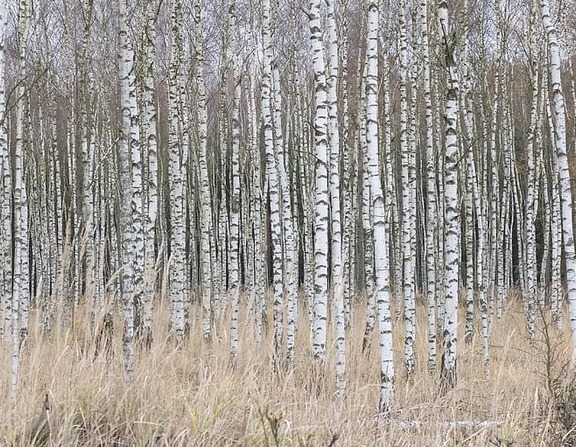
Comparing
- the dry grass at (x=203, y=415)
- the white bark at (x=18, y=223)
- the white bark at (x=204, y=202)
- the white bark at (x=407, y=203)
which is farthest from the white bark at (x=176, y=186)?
the dry grass at (x=203, y=415)

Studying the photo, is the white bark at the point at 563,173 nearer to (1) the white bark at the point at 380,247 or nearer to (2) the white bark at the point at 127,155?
(1) the white bark at the point at 380,247

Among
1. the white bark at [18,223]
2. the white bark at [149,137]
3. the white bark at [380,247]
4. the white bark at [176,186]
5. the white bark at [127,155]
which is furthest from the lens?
the white bark at [176,186]

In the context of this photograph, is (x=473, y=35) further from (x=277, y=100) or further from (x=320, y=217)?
(x=320, y=217)

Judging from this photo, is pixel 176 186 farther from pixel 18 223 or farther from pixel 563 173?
pixel 563 173

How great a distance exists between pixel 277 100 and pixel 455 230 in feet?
13.4

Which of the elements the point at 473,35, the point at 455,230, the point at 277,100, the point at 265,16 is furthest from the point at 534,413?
the point at 473,35

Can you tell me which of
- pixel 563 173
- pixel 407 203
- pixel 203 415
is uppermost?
pixel 563 173

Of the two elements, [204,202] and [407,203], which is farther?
[204,202]

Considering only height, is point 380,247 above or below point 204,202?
below

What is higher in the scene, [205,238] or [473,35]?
[473,35]

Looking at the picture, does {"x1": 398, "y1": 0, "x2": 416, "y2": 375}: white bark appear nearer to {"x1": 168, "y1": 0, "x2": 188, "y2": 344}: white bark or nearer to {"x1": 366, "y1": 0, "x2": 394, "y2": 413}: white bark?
{"x1": 366, "y1": 0, "x2": 394, "y2": 413}: white bark

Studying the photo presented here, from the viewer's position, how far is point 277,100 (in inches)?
337

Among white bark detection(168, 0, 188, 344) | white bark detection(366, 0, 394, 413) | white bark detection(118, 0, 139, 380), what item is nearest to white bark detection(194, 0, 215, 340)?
white bark detection(168, 0, 188, 344)

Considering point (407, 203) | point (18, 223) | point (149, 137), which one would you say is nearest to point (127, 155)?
point (18, 223)
